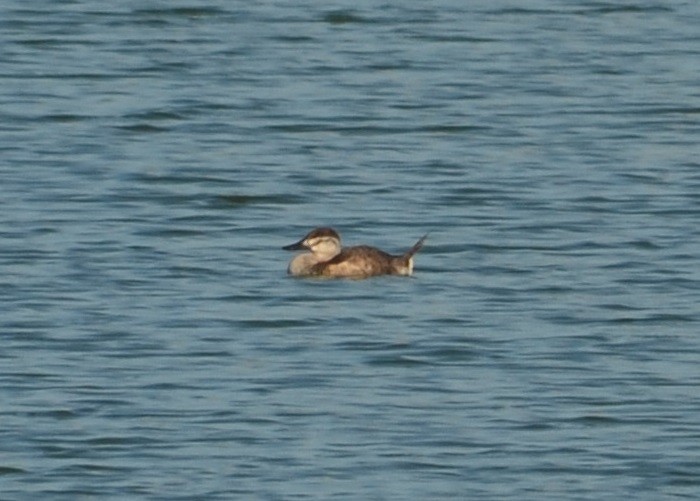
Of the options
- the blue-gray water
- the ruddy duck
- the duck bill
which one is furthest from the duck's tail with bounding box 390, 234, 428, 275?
the duck bill

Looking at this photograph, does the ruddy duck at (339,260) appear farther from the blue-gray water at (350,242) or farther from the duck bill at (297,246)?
the blue-gray water at (350,242)

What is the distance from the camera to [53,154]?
19.8 m

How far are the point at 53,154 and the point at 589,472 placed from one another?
29.6 ft

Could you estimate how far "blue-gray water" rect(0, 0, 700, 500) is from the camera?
1179cm

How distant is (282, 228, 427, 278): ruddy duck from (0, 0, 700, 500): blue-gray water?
0.36 feet

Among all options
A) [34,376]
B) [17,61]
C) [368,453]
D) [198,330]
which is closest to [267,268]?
[198,330]

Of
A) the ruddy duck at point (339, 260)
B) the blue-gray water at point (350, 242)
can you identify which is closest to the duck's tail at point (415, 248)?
the ruddy duck at point (339, 260)

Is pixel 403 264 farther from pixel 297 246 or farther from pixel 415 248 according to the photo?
pixel 297 246

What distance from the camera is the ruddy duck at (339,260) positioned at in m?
15.9

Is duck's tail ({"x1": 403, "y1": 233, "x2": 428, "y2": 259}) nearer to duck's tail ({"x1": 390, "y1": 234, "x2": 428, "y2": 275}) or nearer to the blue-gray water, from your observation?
duck's tail ({"x1": 390, "y1": 234, "x2": 428, "y2": 275})

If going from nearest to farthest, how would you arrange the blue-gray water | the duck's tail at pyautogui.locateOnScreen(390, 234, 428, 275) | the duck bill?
the blue-gray water, the duck's tail at pyautogui.locateOnScreen(390, 234, 428, 275), the duck bill

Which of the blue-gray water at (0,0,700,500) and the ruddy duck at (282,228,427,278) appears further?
the ruddy duck at (282,228,427,278)

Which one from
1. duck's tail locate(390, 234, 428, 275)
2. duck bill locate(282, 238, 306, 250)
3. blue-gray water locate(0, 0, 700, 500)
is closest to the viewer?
blue-gray water locate(0, 0, 700, 500)

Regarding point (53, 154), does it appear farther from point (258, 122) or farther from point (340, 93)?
point (340, 93)
